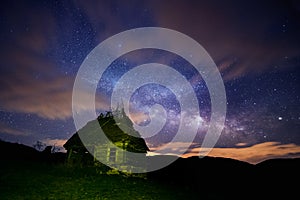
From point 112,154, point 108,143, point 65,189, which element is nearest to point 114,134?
point 108,143

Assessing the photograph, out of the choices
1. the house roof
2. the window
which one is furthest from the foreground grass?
the house roof

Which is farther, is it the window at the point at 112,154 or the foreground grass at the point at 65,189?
the window at the point at 112,154

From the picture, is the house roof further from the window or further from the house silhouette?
the window

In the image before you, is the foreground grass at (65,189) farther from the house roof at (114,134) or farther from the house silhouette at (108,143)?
the house roof at (114,134)

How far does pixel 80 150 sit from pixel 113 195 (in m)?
18.7

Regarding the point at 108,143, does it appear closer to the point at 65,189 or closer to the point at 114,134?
the point at 114,134

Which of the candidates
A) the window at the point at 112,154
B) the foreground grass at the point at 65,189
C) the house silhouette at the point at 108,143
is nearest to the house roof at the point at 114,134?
the house silhouette at the point at 108,143

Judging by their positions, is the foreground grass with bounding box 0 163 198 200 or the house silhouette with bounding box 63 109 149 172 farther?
the house silhouette with bounding box 63 109 149 172

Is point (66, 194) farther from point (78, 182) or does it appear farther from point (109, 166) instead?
point (109, 166)

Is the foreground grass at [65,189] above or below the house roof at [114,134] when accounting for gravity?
below

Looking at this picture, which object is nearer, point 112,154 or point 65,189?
point 65,189

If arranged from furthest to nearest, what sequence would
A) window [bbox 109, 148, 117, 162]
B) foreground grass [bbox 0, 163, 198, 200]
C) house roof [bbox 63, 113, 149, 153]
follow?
house roof [bbox 63, 113, 149, 153] → window [bbox 109, 148, 117, 162] → foreground grass [bbox 0, 163, 198, 200]

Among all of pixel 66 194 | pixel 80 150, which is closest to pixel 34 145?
pixel 80 150

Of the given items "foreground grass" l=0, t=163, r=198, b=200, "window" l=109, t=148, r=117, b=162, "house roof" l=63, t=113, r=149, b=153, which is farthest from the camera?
"house roof" l=63, t=113, r=149, b=153
